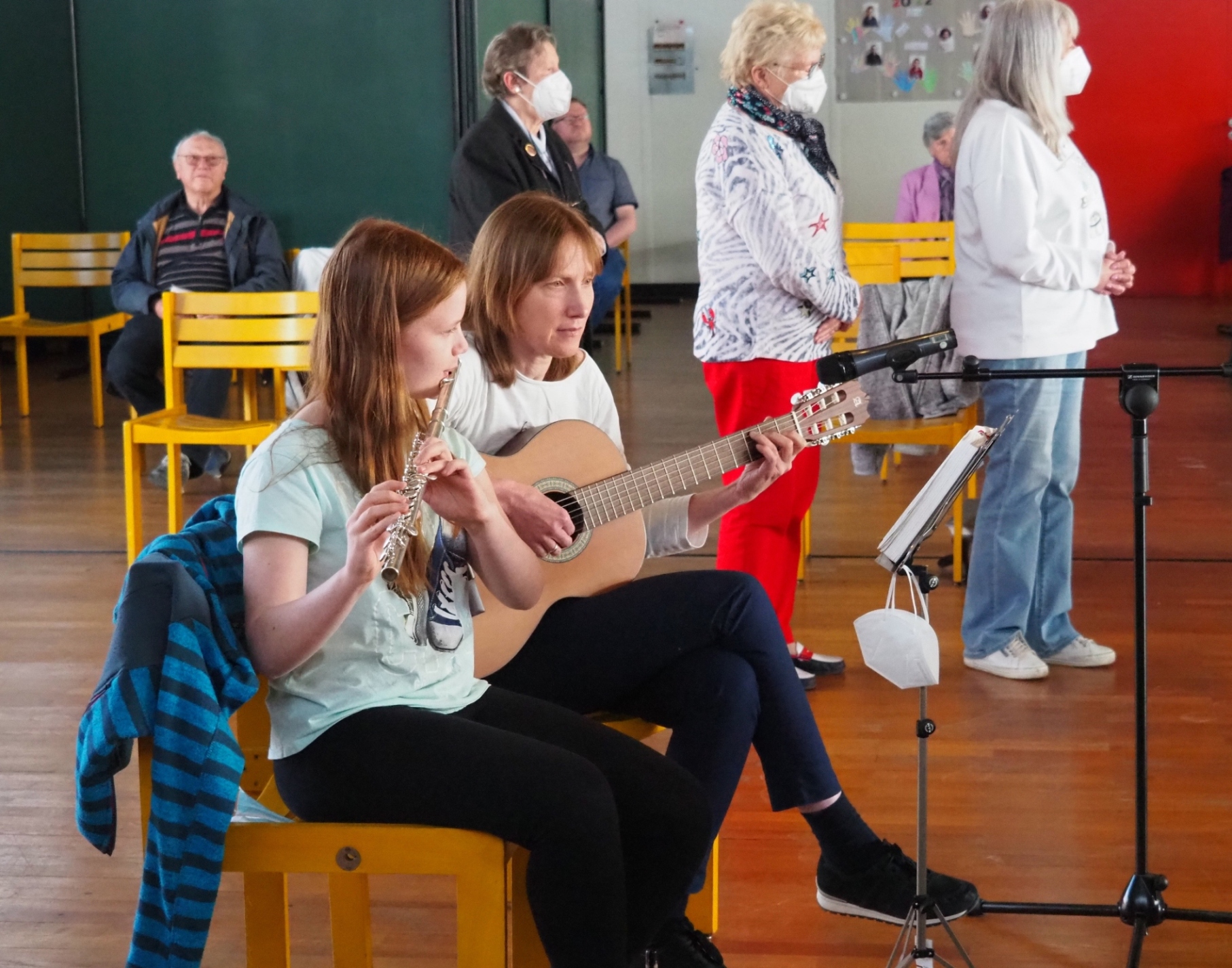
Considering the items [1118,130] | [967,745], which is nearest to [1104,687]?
[967,745]

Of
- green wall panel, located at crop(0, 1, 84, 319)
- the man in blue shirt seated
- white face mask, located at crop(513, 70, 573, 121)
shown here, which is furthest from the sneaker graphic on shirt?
green wall panel, located at crop(0, 1, 84, 319)

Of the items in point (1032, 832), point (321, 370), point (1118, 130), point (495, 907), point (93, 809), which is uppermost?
point (1118, 130)

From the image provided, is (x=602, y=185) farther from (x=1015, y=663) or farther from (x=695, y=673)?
(x=695, y=673)

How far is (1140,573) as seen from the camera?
6.26 ft

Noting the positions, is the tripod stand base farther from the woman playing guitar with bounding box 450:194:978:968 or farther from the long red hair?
the long red hair

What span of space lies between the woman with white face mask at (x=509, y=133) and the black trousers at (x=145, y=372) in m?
1.76

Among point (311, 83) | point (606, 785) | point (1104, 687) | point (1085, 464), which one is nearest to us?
point (606, 785)

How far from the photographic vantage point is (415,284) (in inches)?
65.6

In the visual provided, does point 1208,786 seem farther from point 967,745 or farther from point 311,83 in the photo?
point 311,83

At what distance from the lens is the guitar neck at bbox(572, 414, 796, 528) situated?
81.1 inches

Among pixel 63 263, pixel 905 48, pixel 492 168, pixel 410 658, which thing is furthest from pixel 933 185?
pixel 410 658

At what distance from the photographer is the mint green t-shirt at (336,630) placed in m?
1.57

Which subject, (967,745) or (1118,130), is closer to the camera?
(967,745)

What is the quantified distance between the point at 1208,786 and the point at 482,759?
160 centimetres
